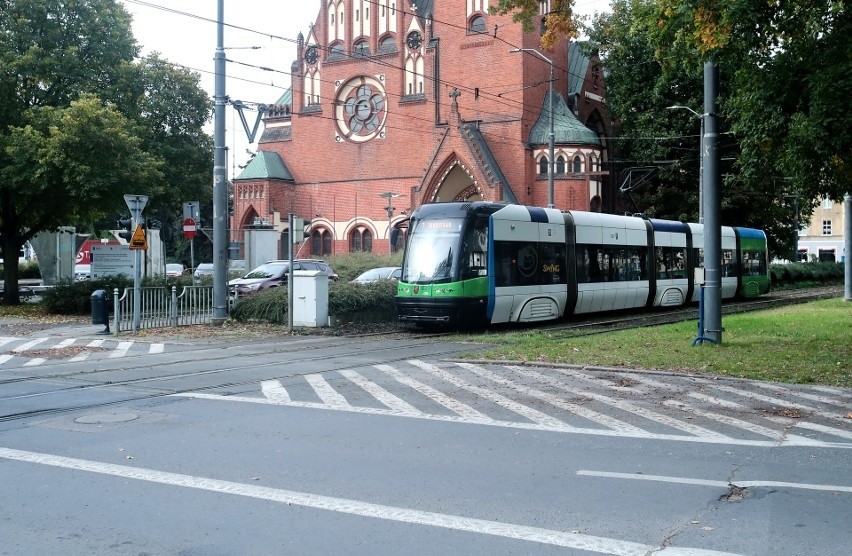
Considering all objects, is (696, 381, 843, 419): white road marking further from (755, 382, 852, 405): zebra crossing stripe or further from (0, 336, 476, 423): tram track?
(0, 336, 476, 423): tram track

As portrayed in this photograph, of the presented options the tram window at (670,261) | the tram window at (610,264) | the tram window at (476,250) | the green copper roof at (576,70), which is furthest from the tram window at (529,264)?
the green copper roof at (576,70)

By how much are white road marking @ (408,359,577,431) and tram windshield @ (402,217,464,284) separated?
6.01 m

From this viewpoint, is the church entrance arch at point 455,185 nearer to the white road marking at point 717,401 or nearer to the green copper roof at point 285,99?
the green copper roof at point 285,99

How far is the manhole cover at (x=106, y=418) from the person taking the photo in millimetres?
8953

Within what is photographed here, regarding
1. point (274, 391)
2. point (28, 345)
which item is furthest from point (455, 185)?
point (274, 391)

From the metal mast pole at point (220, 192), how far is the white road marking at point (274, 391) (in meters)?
10.4

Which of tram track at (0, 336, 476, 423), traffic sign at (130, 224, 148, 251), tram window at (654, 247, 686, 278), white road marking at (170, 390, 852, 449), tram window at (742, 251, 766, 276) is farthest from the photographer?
tram window at (742, 251, 766, 276)

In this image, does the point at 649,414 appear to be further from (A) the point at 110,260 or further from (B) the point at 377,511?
(A) the point at 110,260

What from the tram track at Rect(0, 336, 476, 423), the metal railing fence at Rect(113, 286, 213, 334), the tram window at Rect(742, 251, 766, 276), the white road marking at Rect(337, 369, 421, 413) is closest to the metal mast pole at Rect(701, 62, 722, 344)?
the tram track at Rect(0, 336, 476, 423)

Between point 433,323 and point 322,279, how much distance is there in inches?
119

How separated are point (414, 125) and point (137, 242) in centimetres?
3292

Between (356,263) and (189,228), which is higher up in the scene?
(189,228)

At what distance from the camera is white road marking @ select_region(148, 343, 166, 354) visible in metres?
16.5

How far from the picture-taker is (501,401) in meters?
10.4
